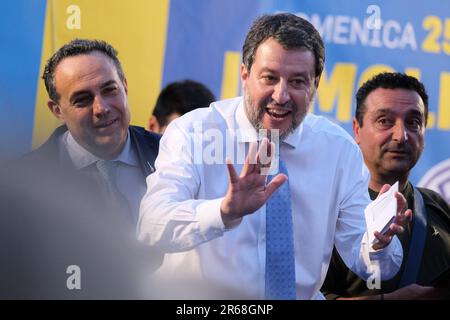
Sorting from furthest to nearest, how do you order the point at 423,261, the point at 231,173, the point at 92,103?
1. the point at 423,261
2. the point at 92,103
3. the point at 231,173

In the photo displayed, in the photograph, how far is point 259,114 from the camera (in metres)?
2.34

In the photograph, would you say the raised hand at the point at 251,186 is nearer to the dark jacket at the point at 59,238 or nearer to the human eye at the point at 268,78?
the human eye at the point at 268,78

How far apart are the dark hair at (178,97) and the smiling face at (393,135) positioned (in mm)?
612

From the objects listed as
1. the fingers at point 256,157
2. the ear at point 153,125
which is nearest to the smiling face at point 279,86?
the fingers at point 256,157

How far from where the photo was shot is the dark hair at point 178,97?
285cm

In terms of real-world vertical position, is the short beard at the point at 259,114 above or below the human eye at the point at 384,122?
below

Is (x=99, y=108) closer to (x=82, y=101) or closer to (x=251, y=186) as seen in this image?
(x=82, y=101)

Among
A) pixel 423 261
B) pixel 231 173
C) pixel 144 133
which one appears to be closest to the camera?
pixel 231 173

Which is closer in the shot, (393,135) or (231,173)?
(231,173)

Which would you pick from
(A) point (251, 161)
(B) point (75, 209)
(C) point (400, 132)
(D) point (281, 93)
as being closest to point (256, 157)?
(A) point (251, 161)

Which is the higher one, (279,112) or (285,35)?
(285,35)

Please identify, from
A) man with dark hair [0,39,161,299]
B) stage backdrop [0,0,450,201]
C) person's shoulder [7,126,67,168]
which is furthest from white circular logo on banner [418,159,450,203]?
person's shoulder [7,126,67,168]

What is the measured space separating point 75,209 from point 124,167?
210 mm

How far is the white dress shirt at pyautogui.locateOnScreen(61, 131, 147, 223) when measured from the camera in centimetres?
255
